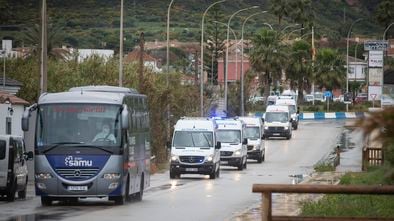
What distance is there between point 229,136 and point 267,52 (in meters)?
55.4

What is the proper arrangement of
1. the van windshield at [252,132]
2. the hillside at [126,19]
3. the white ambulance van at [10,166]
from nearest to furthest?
1. the white ambulance van at [10,166]
2. the van windshield at [252,132]
3. the hillside at [126,19]

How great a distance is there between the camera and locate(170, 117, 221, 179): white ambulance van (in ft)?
145

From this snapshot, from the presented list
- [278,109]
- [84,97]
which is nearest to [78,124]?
[84,97]

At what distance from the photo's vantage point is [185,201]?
30234 mm

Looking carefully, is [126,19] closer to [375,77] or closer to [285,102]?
[285,102]

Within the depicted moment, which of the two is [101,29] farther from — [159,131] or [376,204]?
[376,204]

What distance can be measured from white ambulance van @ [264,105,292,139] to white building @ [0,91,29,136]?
103 feet

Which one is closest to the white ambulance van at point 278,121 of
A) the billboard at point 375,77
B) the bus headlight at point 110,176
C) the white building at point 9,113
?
the billboard at point 375,77

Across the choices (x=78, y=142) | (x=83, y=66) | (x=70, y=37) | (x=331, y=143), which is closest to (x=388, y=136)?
(x=78, y=142)

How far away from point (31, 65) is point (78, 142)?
40754 mm

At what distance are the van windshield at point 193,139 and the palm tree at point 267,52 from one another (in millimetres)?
63033

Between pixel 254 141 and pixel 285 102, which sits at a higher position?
pixel 285 102

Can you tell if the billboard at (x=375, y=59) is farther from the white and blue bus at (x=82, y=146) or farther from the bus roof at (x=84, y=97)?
the white and blue bus at (x=82, y=146)

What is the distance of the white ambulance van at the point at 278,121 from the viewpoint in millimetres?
78688
